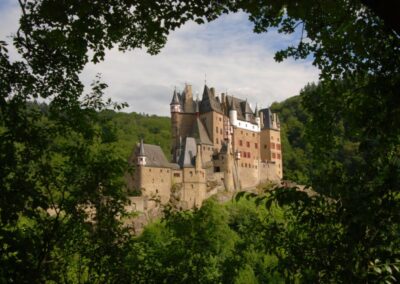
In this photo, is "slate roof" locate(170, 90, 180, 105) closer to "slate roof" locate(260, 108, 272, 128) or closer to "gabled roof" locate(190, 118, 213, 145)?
"gabled roof" locate(190, 118, 213, 145)

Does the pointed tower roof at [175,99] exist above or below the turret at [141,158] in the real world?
above

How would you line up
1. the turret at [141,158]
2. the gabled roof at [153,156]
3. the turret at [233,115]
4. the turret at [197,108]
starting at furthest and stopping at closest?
the turret at [233,115] → the turret at [197,108] → the gabled roof at [153,156] → the turret at [141,158]

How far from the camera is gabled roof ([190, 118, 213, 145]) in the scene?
55119 millimetres

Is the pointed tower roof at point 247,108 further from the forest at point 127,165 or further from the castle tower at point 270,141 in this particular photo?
the forest at point 127,165

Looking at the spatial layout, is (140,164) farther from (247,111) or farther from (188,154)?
(247,111)

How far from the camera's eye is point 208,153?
55.8 meters

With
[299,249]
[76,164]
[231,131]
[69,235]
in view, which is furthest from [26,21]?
[231,131]

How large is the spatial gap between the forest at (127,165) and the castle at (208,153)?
37.7 metres

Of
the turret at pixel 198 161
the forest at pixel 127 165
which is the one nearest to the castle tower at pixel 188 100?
the turret at pixel 198 161

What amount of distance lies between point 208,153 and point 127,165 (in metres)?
49.0

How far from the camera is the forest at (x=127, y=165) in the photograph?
14.5 ft

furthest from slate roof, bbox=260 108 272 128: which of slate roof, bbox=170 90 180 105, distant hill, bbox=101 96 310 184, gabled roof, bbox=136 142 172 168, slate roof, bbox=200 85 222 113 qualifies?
gabled roof, bbox=136 142 172 168

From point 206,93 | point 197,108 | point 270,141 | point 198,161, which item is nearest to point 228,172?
point 198,161

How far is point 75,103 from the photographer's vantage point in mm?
6965
